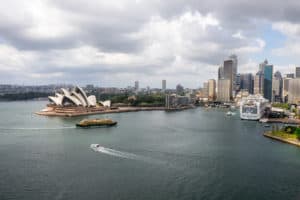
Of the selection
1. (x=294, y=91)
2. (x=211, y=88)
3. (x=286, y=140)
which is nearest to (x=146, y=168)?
(x=286, y=140)

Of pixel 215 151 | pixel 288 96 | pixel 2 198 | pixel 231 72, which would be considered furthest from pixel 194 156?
pixel 231 72

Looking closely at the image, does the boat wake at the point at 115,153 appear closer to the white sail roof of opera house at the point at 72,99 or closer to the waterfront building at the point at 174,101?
the white sail roof of opera house at the point at 72,99

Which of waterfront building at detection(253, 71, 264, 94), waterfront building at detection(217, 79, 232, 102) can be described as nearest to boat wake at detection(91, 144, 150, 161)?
waterfront building at detection(217, 79, 232, 102)

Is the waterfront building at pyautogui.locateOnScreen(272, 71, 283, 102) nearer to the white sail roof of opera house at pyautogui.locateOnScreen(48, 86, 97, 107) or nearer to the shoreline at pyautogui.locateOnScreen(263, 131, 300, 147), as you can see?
the white sail roof of opera house at pyautogui.locateOnScreen(48, 86, 97, 107)

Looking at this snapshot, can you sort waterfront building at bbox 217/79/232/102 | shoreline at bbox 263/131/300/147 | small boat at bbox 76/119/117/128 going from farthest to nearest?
waterfront building at bbox 217/79/232/102
small boat at bbox 76/119/117/128
shoreline at bbox 263/131/300/147

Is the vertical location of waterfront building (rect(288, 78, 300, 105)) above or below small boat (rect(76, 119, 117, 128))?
above

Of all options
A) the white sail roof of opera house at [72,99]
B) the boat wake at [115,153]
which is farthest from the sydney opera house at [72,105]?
the boat wake at [115,153]

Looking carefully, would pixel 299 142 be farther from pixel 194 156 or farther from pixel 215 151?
pixel 194 156
